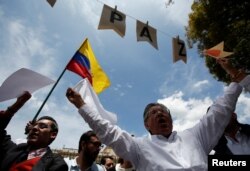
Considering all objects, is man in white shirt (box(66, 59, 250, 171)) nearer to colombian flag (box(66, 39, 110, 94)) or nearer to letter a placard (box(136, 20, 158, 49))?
colombian flag (box(66, 39, 110, 94))

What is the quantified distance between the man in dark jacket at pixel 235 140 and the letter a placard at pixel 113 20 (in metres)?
2.53

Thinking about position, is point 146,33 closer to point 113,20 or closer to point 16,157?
point 113,20

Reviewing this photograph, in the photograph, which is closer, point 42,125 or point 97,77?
point 42,125

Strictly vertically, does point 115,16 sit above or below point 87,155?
above

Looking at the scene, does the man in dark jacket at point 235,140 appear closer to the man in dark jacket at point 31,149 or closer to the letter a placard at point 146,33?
the man in dark jacket at point 31,149

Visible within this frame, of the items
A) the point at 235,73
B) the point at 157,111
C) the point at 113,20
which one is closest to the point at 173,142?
the point at 157,111

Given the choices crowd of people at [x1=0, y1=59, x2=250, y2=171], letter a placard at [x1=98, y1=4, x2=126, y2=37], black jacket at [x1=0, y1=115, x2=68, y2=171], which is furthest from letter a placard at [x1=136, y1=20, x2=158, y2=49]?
black jacket at [x1=0, y1=115, x2=68, y2=171]

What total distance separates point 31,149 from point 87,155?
4.02ft

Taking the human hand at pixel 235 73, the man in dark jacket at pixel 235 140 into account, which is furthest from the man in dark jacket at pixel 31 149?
the man in dark jacket at pixel 235 140

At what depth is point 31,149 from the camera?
2721 millimetres

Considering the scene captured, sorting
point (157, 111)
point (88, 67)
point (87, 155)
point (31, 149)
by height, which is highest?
point (88, 67)

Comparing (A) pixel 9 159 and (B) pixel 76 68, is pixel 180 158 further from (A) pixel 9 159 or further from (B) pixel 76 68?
(B) pixel 76 68

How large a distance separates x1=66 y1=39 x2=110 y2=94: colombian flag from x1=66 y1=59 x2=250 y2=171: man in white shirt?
1824 mm

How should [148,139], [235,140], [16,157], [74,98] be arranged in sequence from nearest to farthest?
[74,98] → [148,139] → [16,157] → [235,140]
